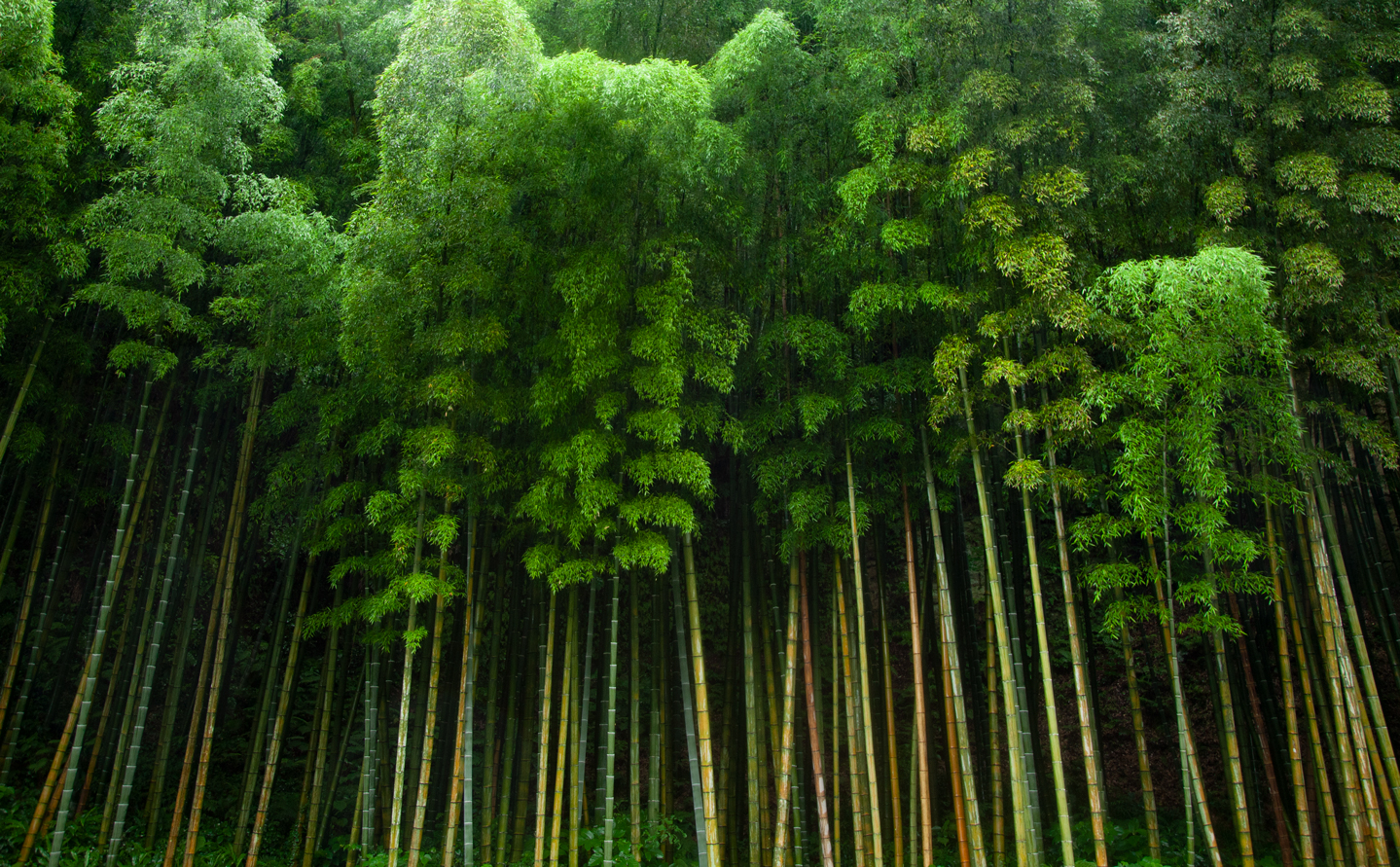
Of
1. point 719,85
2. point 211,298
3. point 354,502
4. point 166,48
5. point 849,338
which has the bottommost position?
point 354,502

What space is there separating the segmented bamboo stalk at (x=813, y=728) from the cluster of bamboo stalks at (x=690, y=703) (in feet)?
0.10

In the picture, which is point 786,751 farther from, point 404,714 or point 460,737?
point 404,714

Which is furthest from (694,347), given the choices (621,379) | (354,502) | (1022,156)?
(354,502)

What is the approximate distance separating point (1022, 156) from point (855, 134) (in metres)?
1.10

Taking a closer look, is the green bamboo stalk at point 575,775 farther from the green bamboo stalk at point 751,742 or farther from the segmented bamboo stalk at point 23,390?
the segmented bamboo stalk at point 23,390

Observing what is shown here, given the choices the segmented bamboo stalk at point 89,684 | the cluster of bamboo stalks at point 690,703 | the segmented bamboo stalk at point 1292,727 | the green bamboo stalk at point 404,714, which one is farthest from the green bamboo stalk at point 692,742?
the segmented bamboo stalk at point 1292,727

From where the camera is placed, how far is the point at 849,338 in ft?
20.1

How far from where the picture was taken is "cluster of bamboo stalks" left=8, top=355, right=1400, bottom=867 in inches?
211

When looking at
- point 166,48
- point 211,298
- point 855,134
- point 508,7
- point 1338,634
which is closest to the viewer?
point 1338,634

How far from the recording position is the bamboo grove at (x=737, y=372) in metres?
5.09

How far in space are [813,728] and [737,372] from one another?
2618mm

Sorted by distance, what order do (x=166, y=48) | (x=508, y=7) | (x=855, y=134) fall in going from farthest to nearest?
(x=166, y=48), (x=855, y=134), (x=508, y=7)

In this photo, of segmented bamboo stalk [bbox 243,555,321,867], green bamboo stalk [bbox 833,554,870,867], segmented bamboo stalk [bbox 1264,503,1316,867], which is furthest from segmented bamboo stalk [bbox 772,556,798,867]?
segmented bamboo stalk [bbox 243,555,321,867]

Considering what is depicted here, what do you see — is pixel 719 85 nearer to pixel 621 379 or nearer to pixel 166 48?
pixel 621 379
